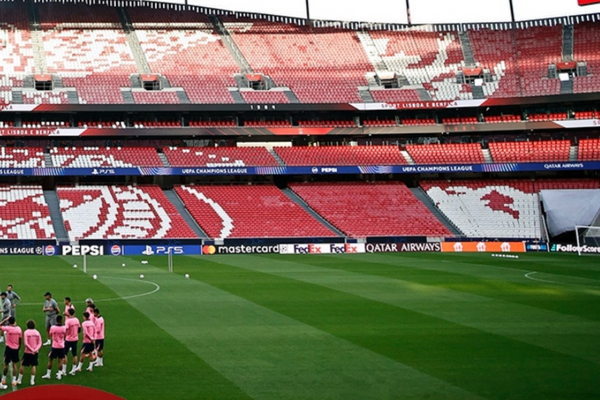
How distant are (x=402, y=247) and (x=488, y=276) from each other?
18.9 metres

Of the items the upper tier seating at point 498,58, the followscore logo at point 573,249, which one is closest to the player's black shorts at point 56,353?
the followscore logo at point 573,249

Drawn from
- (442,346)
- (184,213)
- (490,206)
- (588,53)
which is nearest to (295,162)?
(184,213)

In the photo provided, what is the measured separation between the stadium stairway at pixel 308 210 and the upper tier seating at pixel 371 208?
31 cm

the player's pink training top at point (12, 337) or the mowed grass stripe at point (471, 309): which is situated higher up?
the player's pink training top at point (12, 337)

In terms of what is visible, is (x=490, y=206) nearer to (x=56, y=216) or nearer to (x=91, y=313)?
(x=56, y=216)

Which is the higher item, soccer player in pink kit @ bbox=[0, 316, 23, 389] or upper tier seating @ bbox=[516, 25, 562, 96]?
A: upper tier seating @ bbox=[516, 25, 562, 96]

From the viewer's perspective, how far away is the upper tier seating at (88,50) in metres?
64.3

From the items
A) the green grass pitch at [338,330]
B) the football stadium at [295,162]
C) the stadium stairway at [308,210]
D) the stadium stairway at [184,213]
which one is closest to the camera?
the green grass pitch at [338,330]

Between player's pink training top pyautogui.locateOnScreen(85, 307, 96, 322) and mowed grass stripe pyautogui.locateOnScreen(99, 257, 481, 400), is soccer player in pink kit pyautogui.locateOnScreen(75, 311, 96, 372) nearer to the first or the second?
player's pink training top pyautogui.locateOnScreen(85, 307, 96, 322)

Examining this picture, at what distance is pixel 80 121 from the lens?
63.8 m

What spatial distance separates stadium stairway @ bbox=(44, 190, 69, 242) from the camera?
174 ft

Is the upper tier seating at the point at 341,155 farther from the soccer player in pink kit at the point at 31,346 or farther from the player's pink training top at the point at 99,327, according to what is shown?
the soccer player in pink kit at the point at 31,346

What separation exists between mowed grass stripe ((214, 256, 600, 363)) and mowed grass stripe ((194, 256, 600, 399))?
25.6 inches

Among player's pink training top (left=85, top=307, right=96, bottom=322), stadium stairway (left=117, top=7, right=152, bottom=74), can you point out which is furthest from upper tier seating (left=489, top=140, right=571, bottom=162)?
player's pink training top (left=85, top=307, right=96, bottom=322)
